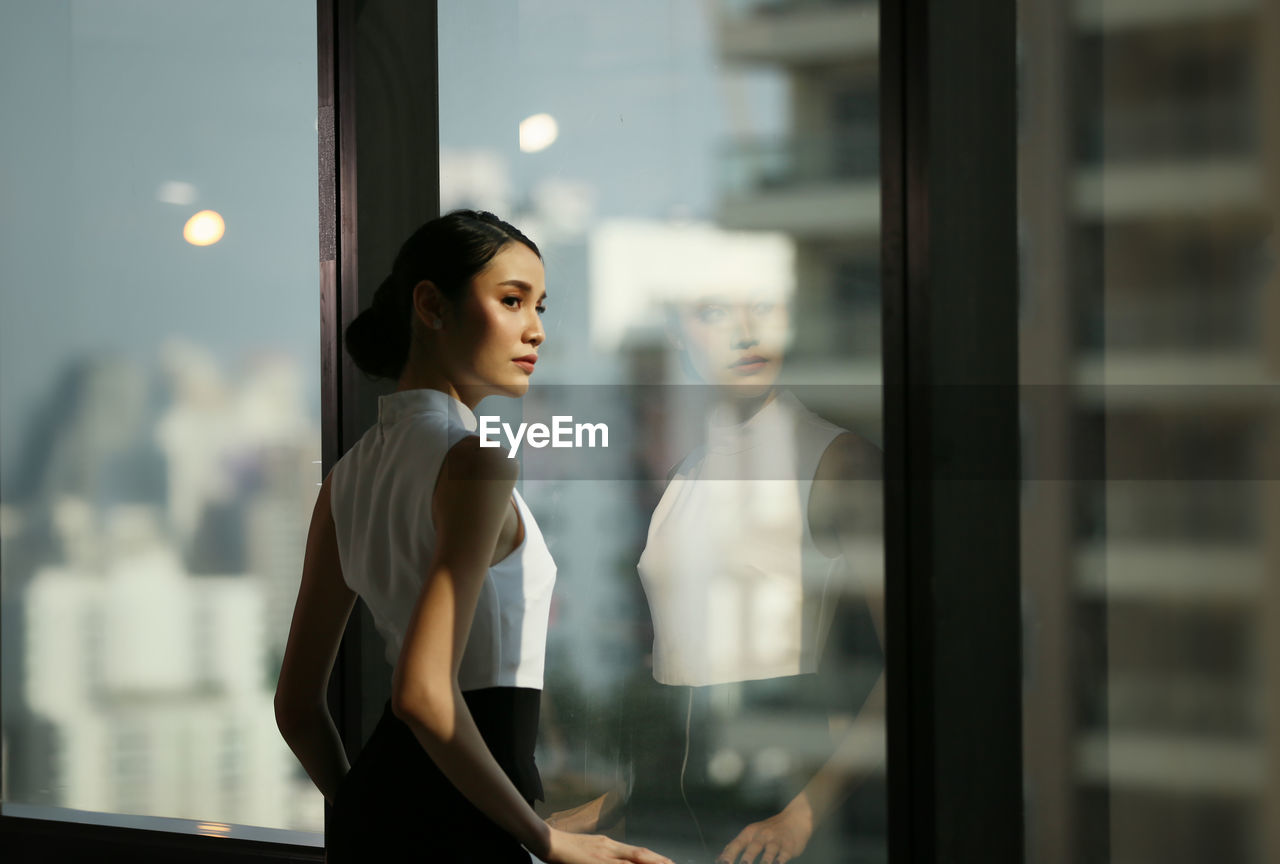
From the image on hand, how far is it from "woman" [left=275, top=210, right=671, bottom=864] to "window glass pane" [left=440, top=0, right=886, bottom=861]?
2.4 inches

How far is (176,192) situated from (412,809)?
1.07m

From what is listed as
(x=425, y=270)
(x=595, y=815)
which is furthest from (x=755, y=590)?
(x=425, y=270)

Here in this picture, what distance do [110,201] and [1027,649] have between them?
1588 mm

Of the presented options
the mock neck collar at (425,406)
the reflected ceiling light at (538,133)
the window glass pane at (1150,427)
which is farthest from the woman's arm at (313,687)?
the window glass pane at (1150,427)

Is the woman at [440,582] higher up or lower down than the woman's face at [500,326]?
lower down

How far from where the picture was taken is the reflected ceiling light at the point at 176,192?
1.57 meters

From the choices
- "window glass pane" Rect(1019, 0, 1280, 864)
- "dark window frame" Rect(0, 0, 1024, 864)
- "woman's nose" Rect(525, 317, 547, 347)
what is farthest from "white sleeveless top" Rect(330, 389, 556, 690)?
"window glass pane" Rect(1019, 0, 1280, 864)

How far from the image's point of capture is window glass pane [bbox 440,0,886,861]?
1.25 meters

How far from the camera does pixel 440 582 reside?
1111 millimetres

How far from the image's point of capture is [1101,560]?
120 cm

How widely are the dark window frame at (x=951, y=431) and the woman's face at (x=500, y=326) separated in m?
0.47

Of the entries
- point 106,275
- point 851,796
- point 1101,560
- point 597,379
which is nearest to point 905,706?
point 851,796

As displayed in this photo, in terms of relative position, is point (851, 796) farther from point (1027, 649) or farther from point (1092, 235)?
point (1092, 235)

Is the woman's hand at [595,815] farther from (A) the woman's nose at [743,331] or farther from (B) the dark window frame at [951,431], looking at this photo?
→ (A) the woman's nose at [743,331]
